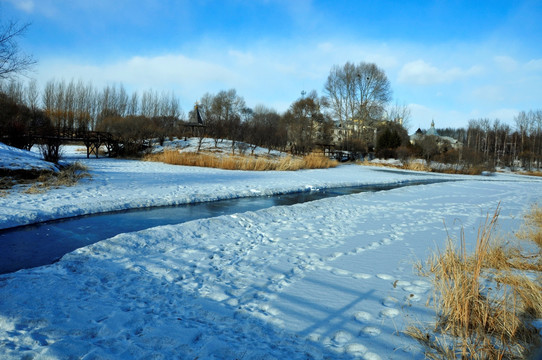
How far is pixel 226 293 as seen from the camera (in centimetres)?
326

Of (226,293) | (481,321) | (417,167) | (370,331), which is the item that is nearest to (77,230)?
(226,293)

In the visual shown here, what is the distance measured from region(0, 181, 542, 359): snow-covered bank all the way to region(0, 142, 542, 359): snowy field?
0.01 m

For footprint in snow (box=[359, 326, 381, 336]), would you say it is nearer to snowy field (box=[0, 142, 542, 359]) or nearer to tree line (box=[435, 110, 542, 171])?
snowy field (box=[0, 142, 542, 359])

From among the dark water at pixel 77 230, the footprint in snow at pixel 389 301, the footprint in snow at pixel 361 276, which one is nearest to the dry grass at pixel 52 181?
the dark water at pixel 77 230

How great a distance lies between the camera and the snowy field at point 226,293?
7.58 ft

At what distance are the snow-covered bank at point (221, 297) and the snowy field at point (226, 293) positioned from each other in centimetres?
1

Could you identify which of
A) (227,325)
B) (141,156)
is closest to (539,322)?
(227,325)

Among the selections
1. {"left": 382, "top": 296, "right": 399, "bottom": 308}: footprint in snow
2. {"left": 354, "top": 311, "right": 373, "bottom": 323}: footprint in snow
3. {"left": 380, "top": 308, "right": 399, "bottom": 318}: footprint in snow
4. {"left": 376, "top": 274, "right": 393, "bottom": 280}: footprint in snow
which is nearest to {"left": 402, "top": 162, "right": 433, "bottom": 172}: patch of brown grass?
{"left": 376, "top": 274, "right": 393, "bottom": 280}: footprint in snow

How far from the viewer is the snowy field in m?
2.31

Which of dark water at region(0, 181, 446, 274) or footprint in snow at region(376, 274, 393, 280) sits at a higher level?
footprint in snow at region(376, 274, 393, 280)

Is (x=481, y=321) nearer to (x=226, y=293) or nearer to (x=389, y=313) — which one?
(x=389, y=313)

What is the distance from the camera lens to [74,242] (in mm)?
4875

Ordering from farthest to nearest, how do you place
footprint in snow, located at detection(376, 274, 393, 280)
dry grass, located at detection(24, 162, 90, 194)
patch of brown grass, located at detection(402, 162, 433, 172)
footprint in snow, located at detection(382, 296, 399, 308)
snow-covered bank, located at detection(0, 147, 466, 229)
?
1. patch of brown grass, located at detection(402, 162, 433, 172)
2. dry grass, located at detection(24, 162, 90, 194)
3. snow-covered bank, located at detection(0, 147, 466, 229)
4. footprint in snow, located at detection(376, 274, 393, 280)
5. footprint in snow, located at detection(382, 296, 399, 308)

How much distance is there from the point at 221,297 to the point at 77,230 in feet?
12.5
